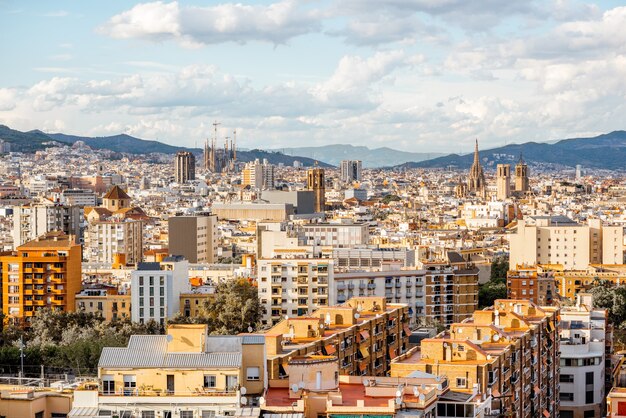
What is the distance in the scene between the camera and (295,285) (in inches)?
1780

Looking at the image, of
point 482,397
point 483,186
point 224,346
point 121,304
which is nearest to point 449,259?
point 121,304

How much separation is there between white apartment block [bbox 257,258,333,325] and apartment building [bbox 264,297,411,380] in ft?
33.8

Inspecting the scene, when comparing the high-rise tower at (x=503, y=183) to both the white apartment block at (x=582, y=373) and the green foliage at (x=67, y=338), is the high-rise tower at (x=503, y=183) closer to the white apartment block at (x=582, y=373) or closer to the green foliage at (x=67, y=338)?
the green foliage at (x=67, y=338)

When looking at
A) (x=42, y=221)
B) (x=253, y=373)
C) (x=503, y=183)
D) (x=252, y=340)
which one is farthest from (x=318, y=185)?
(x=253, y=373)

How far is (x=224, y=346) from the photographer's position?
60.2 feet

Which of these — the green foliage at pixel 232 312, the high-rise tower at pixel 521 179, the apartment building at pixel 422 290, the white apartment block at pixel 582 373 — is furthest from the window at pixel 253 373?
the high-rise tower at pixel 521 179

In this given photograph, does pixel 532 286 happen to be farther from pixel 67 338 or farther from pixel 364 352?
pixel 364 352

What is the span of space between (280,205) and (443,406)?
9962 cm

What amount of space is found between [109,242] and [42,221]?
5.53 m

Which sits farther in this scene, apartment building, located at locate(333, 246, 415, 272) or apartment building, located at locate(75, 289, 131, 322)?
apartment building, located at locate(333, 246, 415, 272)

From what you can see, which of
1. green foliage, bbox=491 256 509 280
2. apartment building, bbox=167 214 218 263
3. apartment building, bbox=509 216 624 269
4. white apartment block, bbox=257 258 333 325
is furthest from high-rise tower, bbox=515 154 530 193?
white apartment block, bbox=257 258 333 325

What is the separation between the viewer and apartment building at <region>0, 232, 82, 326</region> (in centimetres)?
4928

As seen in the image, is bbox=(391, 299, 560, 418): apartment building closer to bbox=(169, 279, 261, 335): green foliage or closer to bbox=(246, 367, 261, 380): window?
bbox=(246, 367, 261, 380): window

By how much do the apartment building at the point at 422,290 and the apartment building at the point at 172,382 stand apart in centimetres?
2675
